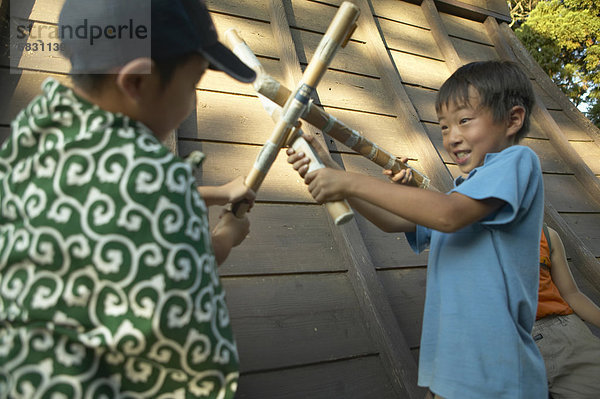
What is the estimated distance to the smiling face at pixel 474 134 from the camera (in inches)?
59.2

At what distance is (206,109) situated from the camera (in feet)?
7.16

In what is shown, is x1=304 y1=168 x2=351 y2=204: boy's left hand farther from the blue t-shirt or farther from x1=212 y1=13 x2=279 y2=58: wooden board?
x1=212 y1=13 x2=279 y2=58: wooden board

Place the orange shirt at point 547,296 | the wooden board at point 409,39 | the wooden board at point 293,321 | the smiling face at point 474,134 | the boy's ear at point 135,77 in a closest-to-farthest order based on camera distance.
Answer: the boy's ear at point 135,77, the smiling face at point 474,134, the wooden board at point 293,321, the orange shirt at point 547,296, the wooden board at point 409,39

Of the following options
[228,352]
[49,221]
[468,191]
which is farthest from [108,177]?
[468,191]

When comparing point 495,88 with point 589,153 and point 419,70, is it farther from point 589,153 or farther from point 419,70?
point 589,153

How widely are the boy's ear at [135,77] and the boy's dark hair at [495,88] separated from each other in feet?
3.76

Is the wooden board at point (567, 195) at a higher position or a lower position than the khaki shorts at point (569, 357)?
higher

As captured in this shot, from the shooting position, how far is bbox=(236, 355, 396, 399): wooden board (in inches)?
59.8

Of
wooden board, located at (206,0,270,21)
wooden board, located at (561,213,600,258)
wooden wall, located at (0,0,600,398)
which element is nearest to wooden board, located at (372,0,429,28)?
wooden wall, located at (0,0,600,398)

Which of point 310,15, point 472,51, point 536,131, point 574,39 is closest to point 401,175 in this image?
point 310,15

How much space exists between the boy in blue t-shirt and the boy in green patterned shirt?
2.01ft

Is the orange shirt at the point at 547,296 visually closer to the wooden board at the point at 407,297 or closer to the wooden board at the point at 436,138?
the wooden board at the point at 407,297

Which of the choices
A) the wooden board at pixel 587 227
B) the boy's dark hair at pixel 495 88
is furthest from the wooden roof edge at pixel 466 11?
the boy's dark hair at pixel 495 88

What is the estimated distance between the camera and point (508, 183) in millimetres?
1236
